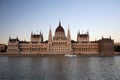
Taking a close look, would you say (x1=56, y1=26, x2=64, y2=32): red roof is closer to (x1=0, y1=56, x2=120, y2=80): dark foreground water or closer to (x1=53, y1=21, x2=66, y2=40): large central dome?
(x1=53, y1=21, x2=66, y2=40): large central dome

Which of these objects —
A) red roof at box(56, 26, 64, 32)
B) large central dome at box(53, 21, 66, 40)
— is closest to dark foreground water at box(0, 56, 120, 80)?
large central dome at box(53, 21, 66, 40)

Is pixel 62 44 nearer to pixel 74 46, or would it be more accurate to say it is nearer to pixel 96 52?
pixel 74 46

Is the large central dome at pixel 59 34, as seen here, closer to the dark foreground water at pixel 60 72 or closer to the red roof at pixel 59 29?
the red roof at pixel 59 29

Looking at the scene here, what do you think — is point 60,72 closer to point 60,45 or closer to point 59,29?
point 60,45

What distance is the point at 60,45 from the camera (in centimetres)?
12112

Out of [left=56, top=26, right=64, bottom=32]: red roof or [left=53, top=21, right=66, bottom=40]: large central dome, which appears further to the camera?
[left=56, top=26, right=64, bottom=32]: red roof

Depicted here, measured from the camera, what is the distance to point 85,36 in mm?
129375

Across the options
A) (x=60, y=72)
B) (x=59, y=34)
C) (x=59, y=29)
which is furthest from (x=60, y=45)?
(x=60, y=72)

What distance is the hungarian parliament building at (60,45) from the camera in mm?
120125

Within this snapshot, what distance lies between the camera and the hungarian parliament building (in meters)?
120

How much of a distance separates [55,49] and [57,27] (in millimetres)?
15504

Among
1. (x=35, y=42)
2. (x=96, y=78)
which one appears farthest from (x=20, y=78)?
(x=35, y=42)

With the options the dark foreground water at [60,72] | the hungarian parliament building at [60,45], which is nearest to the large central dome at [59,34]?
the hungarian parliament building at [60,45]

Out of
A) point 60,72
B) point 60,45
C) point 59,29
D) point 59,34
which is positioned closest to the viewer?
point 60,72
